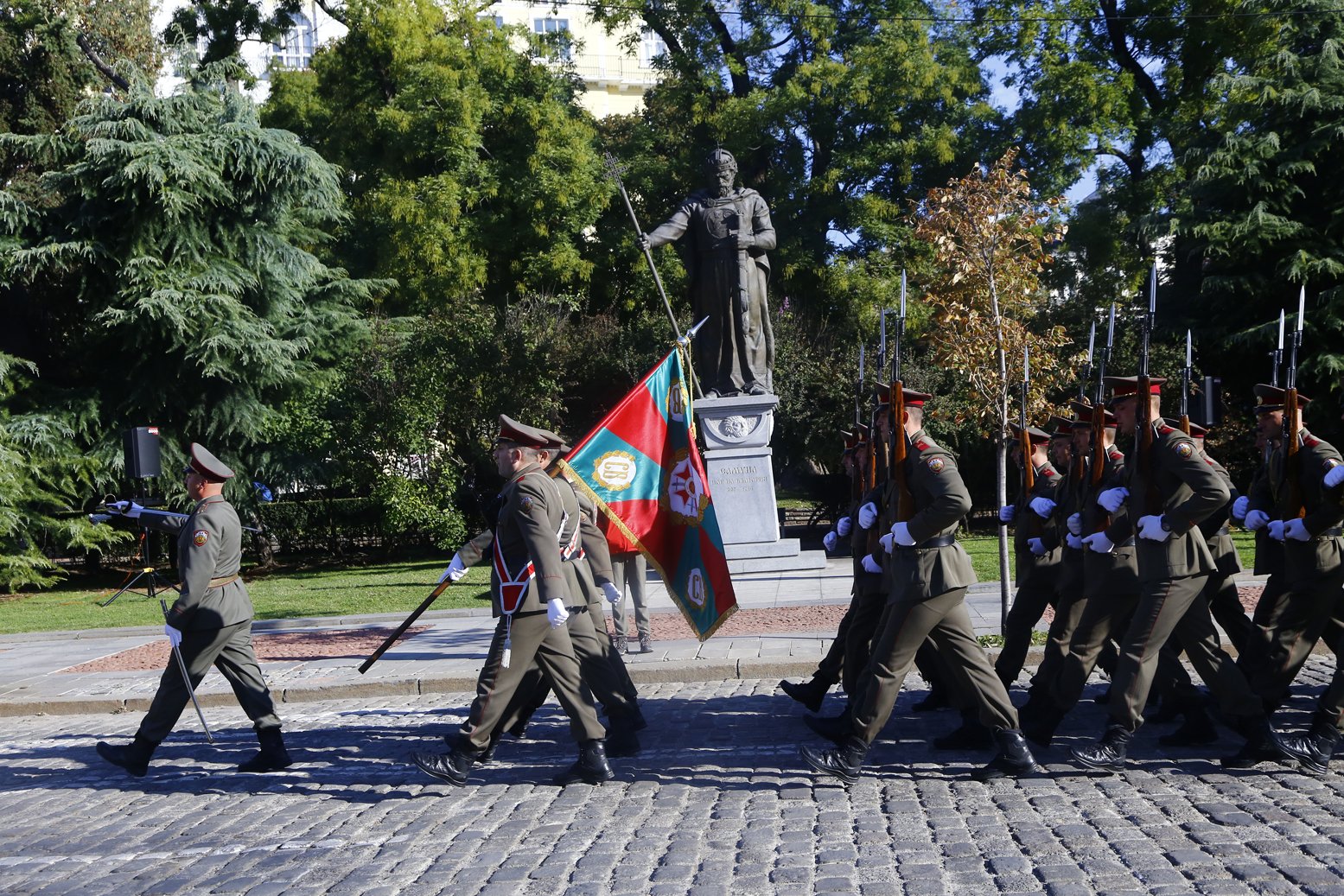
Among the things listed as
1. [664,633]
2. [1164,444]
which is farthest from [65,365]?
[1164,444]

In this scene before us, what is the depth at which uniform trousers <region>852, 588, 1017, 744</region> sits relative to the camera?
6.13 m

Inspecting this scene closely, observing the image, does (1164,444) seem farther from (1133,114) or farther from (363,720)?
(1133,114)

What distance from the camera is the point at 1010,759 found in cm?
613

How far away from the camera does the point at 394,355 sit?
76.1 feet

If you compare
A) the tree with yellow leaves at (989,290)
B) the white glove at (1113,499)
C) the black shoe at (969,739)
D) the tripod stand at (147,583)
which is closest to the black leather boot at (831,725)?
the black shoe at (969,739)

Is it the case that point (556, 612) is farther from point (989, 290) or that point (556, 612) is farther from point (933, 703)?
point (989, 290)

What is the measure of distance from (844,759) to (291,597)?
43.5 feet

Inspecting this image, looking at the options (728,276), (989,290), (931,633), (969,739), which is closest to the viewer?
(931,633)

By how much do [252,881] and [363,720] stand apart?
3533 mm

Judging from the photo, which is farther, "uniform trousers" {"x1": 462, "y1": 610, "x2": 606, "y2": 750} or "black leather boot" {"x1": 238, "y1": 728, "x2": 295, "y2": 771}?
"black leather boot" {"x1": 238, "y1": 728, "x2": 295, "y2": 771}

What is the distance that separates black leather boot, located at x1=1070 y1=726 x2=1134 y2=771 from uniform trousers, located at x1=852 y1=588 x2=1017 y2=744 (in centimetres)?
36

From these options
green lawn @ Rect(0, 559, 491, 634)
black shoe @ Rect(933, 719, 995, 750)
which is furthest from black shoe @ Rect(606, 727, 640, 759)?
green lawn @ Rect(0, 559, 491, 634)

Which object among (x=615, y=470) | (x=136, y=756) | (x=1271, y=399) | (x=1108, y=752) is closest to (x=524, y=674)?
(x=136, y=756)

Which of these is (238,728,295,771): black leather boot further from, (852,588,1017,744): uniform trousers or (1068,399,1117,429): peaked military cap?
(1068,399,1117,429): peaked military cap
